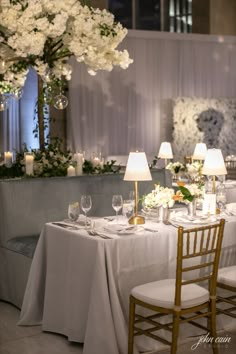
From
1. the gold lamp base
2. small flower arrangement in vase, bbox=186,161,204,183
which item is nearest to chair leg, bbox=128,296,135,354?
the gold lamp base

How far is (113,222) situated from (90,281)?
67cm

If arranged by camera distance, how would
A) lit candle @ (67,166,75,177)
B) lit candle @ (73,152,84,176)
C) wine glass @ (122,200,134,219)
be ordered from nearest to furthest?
wine glass @ (122,200,134,219) → lit candle @ (67,166,75,177) → lit candle @ (73,152,84,176)

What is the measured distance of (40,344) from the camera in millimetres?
5148

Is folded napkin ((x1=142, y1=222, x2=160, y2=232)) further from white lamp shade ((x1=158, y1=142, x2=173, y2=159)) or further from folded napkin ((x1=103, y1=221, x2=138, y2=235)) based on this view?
white lamp shade ((x1=158, y1=142, x2=173, y2=159))

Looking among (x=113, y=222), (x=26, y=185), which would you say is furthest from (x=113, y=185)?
(x=113, y=222)

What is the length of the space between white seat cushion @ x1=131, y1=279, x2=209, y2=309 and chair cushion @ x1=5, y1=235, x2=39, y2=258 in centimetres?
163

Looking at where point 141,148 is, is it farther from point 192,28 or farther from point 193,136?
point 192,28

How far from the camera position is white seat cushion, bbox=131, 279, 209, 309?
14.7ft

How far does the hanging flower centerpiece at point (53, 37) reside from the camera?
5.30 metres

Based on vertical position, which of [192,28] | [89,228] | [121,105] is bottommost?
[89,228]

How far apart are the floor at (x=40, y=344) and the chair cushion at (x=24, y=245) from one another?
0.71 meters

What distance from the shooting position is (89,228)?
16.9 ft

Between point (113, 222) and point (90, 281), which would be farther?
point (113, 222)

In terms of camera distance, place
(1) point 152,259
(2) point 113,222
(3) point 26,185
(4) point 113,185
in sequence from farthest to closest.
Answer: (4) point 113,185 < (3) point 26,185 < (2) point 113,222 < (1) point 152,259
